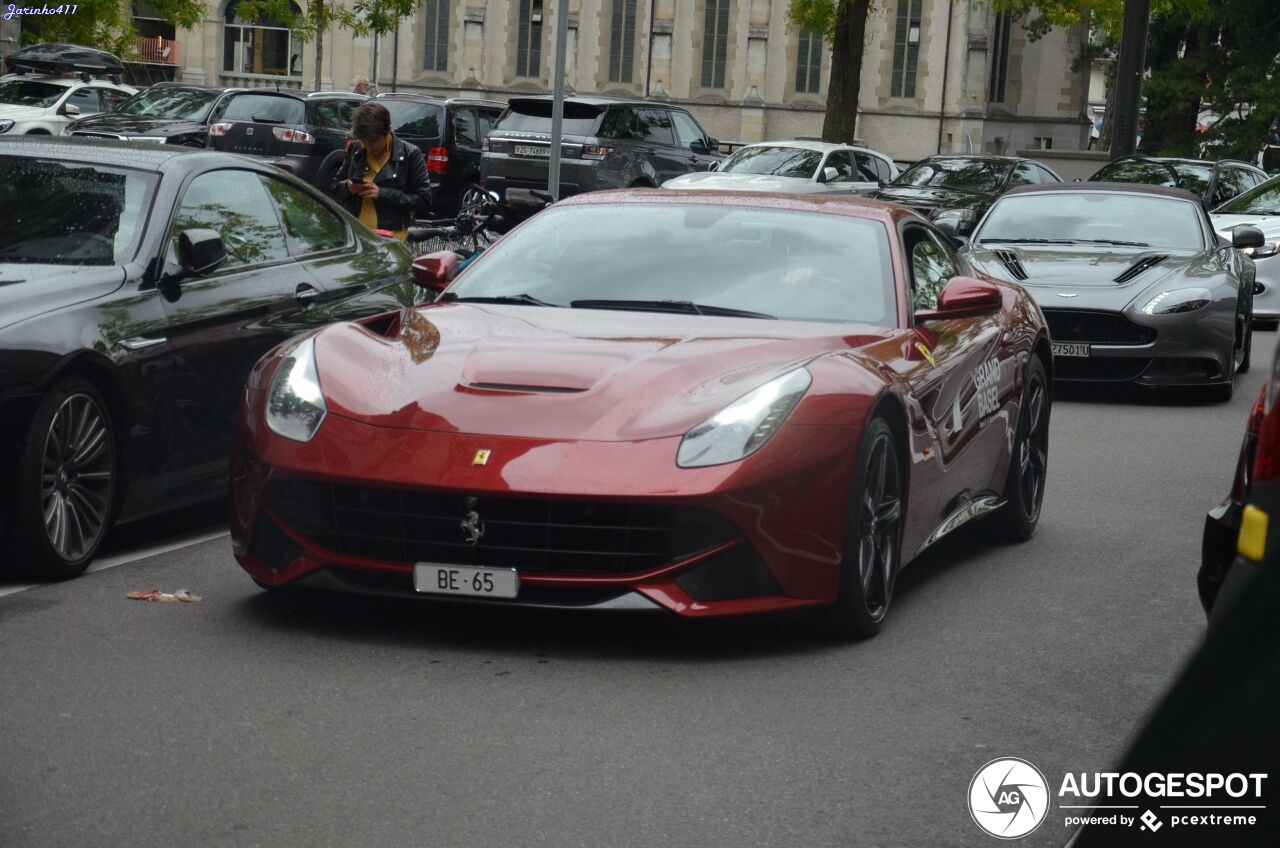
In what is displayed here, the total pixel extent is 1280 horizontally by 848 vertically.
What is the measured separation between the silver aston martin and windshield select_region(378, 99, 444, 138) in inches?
576

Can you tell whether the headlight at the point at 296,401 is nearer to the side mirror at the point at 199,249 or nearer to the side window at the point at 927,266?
the side mirror at the point at 199,249

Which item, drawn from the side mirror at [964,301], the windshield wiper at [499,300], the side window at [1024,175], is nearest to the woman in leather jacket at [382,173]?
the windshield wiper at [499,300]

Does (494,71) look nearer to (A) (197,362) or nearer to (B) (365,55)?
(B) (365,55)

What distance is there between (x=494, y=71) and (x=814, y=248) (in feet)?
245

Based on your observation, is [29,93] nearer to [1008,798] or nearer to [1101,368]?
[1101,368]

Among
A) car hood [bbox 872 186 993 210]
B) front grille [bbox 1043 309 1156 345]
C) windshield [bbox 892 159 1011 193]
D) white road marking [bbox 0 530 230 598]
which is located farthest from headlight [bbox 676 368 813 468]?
windshield [bbox 892 159 1011 193]

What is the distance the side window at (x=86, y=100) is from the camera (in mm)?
33906

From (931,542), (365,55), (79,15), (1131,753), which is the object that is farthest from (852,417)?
(365,55)

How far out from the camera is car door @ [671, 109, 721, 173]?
30.1m

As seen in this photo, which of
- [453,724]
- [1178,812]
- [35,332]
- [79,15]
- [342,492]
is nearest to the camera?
[1178,812]

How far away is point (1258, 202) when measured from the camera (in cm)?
2091

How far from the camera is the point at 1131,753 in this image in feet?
6.04

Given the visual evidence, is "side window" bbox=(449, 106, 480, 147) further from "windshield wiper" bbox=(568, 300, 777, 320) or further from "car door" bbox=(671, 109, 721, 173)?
"windshield wiper" bbox=(568, 300, 777, 320)

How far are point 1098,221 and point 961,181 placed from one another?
37.3 feet
